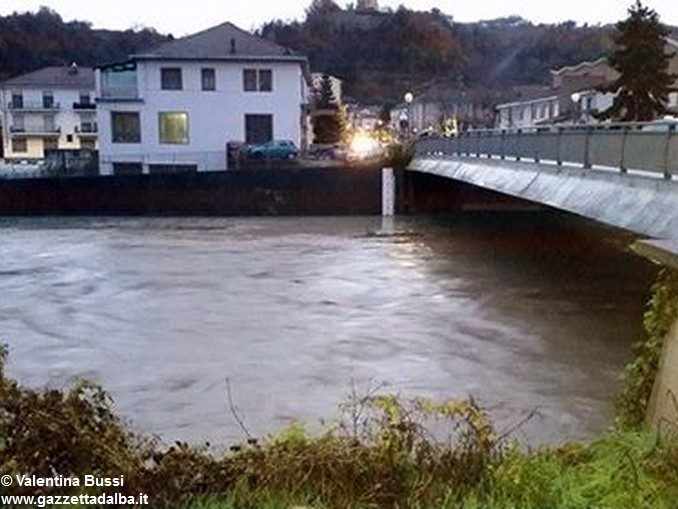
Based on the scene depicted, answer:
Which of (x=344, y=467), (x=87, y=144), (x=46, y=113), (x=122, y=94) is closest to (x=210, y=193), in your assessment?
(x=122, y=94)

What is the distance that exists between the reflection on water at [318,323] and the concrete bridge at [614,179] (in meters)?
2.44

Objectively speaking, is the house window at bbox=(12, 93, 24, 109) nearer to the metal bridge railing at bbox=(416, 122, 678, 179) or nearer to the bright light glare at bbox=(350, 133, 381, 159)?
the bright light glare at bbox=(350, 133, 381, 159)

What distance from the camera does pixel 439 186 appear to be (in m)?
46.6

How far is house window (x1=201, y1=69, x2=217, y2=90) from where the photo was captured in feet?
176

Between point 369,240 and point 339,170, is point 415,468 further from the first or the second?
point 339,170

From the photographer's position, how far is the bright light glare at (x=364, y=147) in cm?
5021

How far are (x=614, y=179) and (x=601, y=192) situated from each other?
1.29ft

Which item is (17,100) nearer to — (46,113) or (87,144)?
(46,113)

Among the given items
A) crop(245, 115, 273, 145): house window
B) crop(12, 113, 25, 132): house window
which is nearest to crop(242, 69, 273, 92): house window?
crop(245, 115, 273, 145): house window

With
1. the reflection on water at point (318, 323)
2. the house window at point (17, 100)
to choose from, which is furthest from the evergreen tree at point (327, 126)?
the reflection on water at point (318, 323)

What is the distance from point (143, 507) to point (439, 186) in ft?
140

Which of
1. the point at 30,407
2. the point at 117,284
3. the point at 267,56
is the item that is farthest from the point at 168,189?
the point at 30,407

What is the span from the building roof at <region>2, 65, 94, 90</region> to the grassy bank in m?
84.2

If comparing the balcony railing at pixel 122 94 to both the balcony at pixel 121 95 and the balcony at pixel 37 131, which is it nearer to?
the balcony at pixel 121 95
